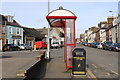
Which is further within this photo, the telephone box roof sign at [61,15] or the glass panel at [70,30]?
the glass panel at [70,30]

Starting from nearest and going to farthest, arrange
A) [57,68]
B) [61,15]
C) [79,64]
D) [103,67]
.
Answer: [79,64]
[61,15]
[57,68]
[103,67]

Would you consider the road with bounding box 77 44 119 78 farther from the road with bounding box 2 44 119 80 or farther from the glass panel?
the glass panel

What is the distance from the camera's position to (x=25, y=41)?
172 feet

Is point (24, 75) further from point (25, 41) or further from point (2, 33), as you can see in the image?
point (25, 41)

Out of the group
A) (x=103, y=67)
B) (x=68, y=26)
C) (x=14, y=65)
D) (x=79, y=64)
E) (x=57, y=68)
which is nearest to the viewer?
(x=79, y=64)

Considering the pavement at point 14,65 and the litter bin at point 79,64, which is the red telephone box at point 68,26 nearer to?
the litter bin at point 79,64

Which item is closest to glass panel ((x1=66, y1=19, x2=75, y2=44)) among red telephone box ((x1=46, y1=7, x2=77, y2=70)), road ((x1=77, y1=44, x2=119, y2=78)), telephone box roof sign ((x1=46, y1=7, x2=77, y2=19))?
red telephone box ((x1=46, y1=7, x2=77, y2=70))

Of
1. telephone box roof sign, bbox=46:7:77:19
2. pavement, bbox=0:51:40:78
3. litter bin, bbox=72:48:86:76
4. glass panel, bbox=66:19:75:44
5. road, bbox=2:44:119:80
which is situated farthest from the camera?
glass panel, bbox=66:19:75:44

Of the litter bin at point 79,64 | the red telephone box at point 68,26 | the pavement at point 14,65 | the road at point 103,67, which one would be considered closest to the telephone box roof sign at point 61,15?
the red telephone box at point 68,26

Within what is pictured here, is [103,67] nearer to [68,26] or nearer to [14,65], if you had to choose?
[68,26]

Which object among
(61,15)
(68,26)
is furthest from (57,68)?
(61,15)

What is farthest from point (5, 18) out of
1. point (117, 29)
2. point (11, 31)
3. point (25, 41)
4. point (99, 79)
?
point (99, 79)

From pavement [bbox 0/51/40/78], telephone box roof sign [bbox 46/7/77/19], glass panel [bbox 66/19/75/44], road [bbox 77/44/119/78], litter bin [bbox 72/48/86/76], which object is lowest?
road [bbox 77/44/119/78]

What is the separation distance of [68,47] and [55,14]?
6.58ft
